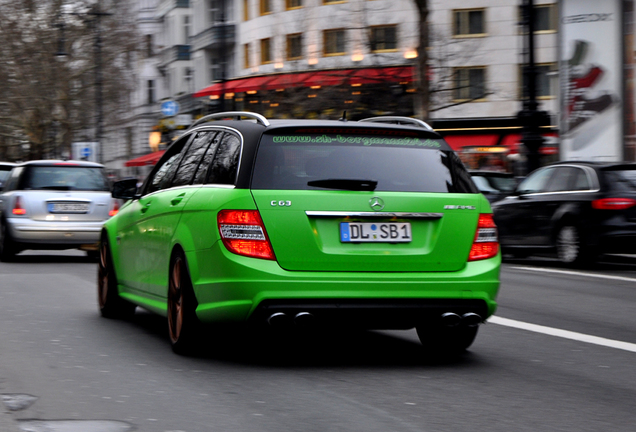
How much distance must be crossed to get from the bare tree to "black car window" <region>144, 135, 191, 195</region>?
4433cm

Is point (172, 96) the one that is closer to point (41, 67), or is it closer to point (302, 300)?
point (41, 67)

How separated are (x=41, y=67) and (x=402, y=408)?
50.2 m

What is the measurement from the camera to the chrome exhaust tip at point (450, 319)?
21.9ft

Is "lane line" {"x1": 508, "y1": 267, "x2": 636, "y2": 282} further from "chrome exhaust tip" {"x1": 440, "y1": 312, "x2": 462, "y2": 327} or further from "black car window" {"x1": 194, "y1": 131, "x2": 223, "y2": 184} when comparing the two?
"black car window" {"x1": 194, "y1": 131, "x2": 223, "y2": 184}

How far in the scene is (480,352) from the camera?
25.0 feet

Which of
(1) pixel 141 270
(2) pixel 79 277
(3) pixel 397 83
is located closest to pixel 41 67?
(3) pixel 397 83

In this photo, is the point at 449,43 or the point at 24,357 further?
the point at 449,43

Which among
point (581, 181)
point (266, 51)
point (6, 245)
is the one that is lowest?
point (6, 245)

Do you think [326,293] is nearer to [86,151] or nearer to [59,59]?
[86,151]

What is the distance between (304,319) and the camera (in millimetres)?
6457

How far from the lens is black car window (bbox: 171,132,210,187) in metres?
7.59

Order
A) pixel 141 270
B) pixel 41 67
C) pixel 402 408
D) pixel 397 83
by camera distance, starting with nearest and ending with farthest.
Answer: pixel 402 408
pixel 141 270
pixel 397 83
pixel 41 67

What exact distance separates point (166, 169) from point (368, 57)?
40.4 meters

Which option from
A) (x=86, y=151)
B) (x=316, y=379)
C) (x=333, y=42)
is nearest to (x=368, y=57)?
(x=333, y=42)
